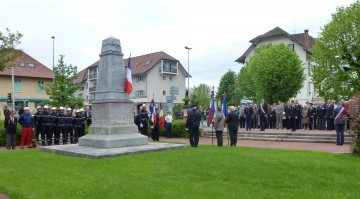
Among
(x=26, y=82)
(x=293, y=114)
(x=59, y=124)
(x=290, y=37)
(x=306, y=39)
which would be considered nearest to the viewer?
(x=59, y=124)

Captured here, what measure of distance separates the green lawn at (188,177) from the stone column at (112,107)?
2.60 meters

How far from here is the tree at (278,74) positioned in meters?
46.8

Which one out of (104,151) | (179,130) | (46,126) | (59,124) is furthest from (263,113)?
(104,151)

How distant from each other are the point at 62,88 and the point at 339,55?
85.0 ft

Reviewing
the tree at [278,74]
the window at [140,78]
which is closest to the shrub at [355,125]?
the tree at [278,74]

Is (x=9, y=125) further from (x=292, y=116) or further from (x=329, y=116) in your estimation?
(x=329, y=116)

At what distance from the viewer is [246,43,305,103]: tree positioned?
4678 centimetres

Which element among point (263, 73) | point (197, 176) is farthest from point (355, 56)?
point (197, 176)

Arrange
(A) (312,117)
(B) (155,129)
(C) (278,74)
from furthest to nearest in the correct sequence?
(C) (278,74) < (A) (312,117) < (B) (155,129)

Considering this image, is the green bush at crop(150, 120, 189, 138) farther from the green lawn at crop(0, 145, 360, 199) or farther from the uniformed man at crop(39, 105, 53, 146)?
the green lawn at crop(0, 145, 360, 199)

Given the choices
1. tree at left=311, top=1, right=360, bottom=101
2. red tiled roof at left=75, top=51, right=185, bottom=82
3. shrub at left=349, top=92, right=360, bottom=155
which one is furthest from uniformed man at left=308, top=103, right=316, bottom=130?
red tiled roof at left=75, top=51, right=185, bottom=82

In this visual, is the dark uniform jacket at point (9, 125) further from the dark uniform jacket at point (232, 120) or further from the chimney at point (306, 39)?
the chimney at point (306, 39)

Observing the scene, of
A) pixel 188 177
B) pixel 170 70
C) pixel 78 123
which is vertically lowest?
pixel 188 177

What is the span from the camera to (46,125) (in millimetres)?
19406
